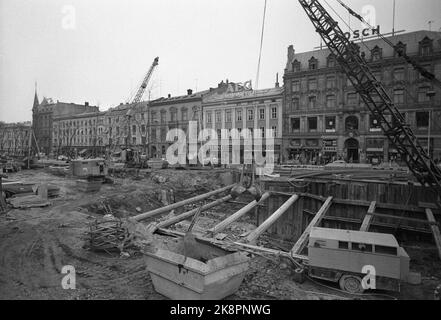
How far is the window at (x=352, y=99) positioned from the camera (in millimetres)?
42188

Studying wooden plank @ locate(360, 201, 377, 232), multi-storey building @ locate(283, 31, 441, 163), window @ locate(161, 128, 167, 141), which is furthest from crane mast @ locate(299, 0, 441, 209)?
window @ locate(161, 128, 167, 141)

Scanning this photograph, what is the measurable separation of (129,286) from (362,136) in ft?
131

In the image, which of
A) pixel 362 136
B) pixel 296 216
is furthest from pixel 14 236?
pixel 362 136

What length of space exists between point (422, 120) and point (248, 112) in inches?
958

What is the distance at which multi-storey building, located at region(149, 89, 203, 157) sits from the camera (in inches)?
2263

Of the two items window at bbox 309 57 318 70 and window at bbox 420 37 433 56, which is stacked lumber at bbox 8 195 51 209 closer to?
window at bbox 309 57 318 70

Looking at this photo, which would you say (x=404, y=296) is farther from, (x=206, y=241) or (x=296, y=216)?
(x=296, y=216)

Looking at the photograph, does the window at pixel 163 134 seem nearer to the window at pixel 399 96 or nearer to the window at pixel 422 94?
the window at pixel 399 96

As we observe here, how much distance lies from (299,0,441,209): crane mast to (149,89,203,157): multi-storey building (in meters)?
36.3

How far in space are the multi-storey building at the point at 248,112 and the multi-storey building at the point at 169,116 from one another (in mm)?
2295

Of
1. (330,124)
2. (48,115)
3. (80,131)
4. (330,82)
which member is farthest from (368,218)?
(48,115)

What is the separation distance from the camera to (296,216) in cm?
2166

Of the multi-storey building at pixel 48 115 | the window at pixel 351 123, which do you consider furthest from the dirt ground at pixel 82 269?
the multi-storey building at pixel 48 115

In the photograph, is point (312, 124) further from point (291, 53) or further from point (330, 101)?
point (291, 53)
